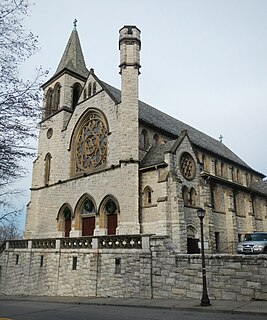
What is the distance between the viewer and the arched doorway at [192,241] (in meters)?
21.7

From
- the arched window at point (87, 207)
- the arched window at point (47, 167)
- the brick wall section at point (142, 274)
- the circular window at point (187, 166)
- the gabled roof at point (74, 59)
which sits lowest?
the brick wall section at point (142, 274)

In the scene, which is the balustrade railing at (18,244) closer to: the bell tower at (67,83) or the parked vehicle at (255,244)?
the bell tower at (67,83)

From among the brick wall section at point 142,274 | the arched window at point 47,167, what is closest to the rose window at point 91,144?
the arched window at point 47,167

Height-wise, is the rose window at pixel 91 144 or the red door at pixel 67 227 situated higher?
the rose window at pixel 91 144

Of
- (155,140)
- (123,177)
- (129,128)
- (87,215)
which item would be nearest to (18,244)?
A: (87,215)

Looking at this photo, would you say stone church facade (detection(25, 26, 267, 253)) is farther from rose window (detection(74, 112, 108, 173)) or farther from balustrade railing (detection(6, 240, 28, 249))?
balustrade railing (detection(6, 240, 28, 249))

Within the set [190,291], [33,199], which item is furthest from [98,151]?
[190,291]

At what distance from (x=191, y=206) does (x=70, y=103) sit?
17.5m

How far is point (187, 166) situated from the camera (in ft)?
79.0

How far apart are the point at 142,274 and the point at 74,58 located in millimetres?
28145

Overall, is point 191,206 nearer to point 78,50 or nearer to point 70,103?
point 70,103

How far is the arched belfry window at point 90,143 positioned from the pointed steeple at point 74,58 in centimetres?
829

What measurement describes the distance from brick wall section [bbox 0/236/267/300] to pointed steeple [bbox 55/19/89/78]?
2090cm

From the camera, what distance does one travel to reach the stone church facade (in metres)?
21.7
